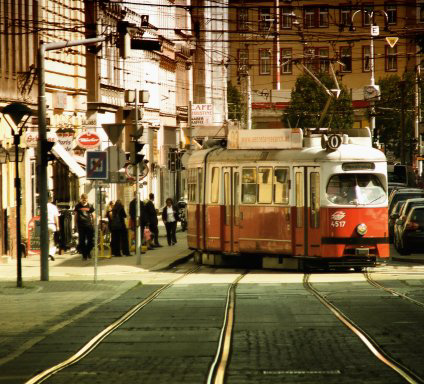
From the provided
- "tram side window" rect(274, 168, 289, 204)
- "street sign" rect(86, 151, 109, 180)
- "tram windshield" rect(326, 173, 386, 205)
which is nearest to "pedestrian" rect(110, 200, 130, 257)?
"tram side window" rect(274, 168, 289, 204)

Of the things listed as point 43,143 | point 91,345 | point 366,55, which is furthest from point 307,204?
point 366,55

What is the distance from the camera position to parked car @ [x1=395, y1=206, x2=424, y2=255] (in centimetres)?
3644

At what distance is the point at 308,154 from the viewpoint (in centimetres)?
3028

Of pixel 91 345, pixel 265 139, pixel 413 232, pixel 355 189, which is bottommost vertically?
pixel 91 345

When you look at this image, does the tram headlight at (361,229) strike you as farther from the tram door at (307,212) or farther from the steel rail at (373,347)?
the steel rail at (373,347)

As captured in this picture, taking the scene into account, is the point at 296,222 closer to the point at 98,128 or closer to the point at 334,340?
the point at 334,340

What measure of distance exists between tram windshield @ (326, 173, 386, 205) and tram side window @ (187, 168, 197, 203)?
18.4ft

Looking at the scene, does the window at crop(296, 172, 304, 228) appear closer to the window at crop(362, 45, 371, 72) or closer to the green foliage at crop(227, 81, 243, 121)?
the green foliage at crop(227, 81, 243, 121)

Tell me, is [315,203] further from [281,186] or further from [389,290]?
[389,290]

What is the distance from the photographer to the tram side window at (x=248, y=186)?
31453mm

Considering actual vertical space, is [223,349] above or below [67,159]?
below

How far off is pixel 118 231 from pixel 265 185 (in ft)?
23.5

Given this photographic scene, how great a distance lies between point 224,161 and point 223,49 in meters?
61.3

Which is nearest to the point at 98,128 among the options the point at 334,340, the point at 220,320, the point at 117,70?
the point at 117,70
